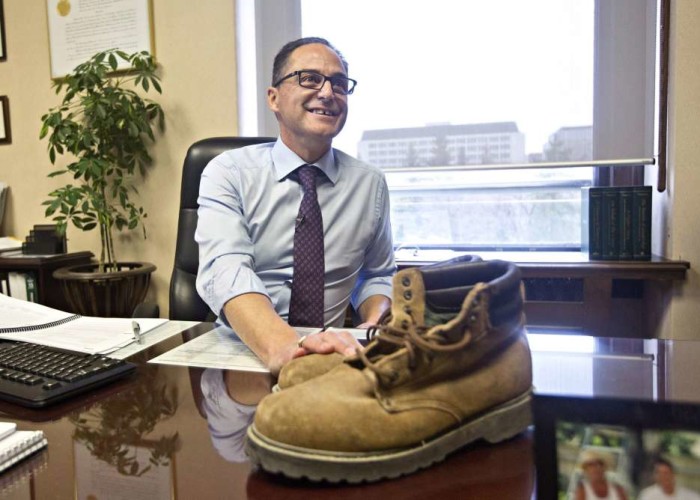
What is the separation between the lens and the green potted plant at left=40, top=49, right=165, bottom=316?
2391 millimetres

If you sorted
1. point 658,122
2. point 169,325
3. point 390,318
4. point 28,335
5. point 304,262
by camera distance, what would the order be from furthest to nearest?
point 658,122
point 304,262
point 169,325
point 28,335
point 390,318

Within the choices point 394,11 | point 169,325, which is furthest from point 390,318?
point 394,11

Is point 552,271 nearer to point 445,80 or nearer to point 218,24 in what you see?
point 445,80

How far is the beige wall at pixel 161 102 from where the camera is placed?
2.58 m

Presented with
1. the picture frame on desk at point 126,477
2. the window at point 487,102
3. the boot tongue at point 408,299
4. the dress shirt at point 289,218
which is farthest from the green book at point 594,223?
the picture frame on desk at point 126,477

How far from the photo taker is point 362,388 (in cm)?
51

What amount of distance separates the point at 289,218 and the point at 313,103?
1.01 feet

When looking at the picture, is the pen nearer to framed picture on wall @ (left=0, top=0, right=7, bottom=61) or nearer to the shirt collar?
the shirt collar

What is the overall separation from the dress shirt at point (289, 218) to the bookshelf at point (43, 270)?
145 cm

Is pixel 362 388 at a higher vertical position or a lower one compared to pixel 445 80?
lower

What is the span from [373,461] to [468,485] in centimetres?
9

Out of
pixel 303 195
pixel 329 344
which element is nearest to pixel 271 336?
pixel 329 344

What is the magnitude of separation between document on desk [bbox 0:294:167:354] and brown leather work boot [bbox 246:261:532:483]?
0.60m

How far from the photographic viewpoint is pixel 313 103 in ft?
4.79
